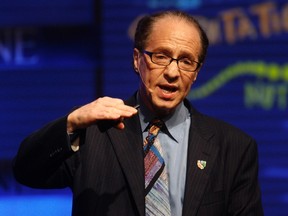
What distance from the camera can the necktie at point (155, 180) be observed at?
2.30m

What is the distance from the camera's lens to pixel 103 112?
81.7 inches

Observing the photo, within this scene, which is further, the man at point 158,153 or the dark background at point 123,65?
the dark background at point 123,65

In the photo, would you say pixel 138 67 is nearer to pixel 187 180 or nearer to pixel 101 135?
pixel 101 135

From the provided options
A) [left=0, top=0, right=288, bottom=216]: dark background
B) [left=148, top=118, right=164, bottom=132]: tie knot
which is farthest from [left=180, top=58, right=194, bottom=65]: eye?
[left=0, top=0, right=288, bottom=216]: dark background

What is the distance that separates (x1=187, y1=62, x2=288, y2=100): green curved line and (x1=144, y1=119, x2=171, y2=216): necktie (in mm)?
2986

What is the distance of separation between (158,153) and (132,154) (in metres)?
0.09

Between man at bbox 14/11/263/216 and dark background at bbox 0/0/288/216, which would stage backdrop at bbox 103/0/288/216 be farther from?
man at bbox 14/11/263/216

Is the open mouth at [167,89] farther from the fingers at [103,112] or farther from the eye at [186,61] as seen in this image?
the fingers at [103,112]

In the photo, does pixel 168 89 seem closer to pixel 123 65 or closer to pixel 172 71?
pixel 172 71

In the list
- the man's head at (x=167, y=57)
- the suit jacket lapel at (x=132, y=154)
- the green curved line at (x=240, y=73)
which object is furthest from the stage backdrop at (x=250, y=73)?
the suit jacket lapel at (x=132, y=154)

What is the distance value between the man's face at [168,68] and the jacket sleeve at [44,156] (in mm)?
360

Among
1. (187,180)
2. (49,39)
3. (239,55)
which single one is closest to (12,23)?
(49,39)

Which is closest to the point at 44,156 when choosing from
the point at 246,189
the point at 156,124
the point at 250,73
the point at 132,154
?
Result: the point at 132,154

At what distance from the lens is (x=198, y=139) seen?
8.07 ft
